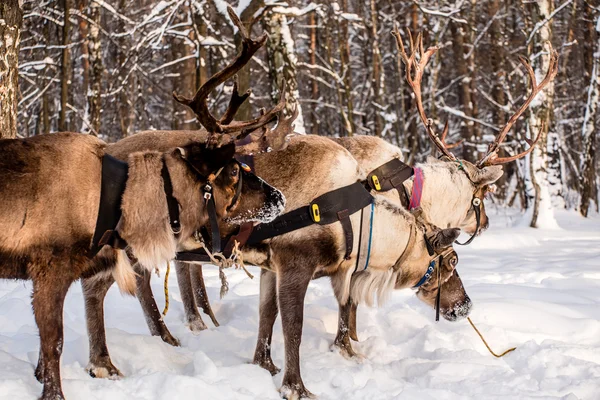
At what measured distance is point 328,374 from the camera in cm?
376

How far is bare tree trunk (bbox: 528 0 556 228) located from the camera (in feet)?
34.7

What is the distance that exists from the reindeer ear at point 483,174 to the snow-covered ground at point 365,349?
0.93m

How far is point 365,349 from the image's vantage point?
14.3 feet

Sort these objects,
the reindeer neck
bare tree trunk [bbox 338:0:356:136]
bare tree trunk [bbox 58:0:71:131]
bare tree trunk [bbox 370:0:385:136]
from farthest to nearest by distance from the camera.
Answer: bare tree trunk [bbox 370:0:385:136] → bare tree trunk [bbox 338:0:356:136] → bare tree trunk [bbox 58:0:71:131] → the reindeer neck

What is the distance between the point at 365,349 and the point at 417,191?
4.12 feet

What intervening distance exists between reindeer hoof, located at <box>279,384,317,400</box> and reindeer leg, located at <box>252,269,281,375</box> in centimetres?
43

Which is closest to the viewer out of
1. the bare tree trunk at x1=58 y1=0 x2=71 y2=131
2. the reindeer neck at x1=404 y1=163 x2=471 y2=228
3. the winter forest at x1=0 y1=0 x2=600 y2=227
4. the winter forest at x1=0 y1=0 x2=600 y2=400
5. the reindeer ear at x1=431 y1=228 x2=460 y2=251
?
the winter forest at x1=0 y1=0 x2=600 y2=400

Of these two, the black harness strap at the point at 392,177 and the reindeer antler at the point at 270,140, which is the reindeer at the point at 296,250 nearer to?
the reindeer antler at the point at 270,140

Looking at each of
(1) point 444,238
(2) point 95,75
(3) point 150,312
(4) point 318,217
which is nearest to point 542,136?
(1) point 444,238

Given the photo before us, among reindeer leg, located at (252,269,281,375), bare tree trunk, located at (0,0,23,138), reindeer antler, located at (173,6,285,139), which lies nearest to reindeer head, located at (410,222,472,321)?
reindeer leg, located at (252,269,281,375)

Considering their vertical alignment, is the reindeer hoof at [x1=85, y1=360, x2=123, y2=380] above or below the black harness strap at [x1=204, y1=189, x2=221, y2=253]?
below

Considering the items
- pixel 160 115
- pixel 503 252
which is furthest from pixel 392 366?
pixel 160 115

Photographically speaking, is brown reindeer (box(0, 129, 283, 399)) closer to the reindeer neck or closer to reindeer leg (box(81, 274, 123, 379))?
reindeer leg (box(81, 274, 123, 379))

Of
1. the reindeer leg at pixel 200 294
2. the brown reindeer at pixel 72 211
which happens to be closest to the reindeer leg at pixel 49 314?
the brown reindeer at pixel 72 211
